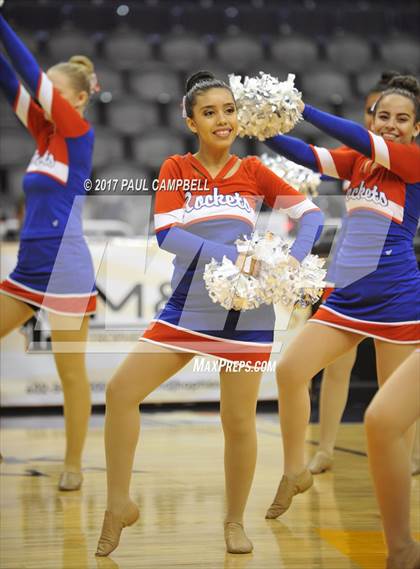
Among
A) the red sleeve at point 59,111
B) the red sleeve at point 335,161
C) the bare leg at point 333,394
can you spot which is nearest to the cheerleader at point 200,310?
the red sleeve at point 335,161

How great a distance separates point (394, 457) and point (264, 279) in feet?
1.98

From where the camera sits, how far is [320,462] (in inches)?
164

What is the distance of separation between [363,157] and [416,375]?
3.81ft

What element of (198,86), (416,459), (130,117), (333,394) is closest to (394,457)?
(198,86)

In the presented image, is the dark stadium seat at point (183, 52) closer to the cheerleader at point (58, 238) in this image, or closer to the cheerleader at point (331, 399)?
the cheerleader at point (331, 399)

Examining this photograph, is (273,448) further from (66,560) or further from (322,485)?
(66,560)

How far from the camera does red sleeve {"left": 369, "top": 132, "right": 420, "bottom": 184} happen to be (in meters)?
2.94

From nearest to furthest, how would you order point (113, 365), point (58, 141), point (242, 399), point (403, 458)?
point (403, 458) → point (242, 399) → point (58, 141) → point (113, 365)

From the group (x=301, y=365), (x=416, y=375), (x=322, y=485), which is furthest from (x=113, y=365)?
(x=416, y=375)

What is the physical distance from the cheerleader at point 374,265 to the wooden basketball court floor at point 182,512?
0.40 meters

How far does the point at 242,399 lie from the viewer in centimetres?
276

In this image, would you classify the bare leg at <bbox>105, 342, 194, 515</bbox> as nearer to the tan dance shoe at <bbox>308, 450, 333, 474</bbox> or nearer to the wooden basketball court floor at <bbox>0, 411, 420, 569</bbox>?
the wooden basketball court floor at <bbox>0, 411, 420, 569</bbox>

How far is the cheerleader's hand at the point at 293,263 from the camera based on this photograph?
2.61m

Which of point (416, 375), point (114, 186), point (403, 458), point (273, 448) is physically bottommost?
point (273, 448)
